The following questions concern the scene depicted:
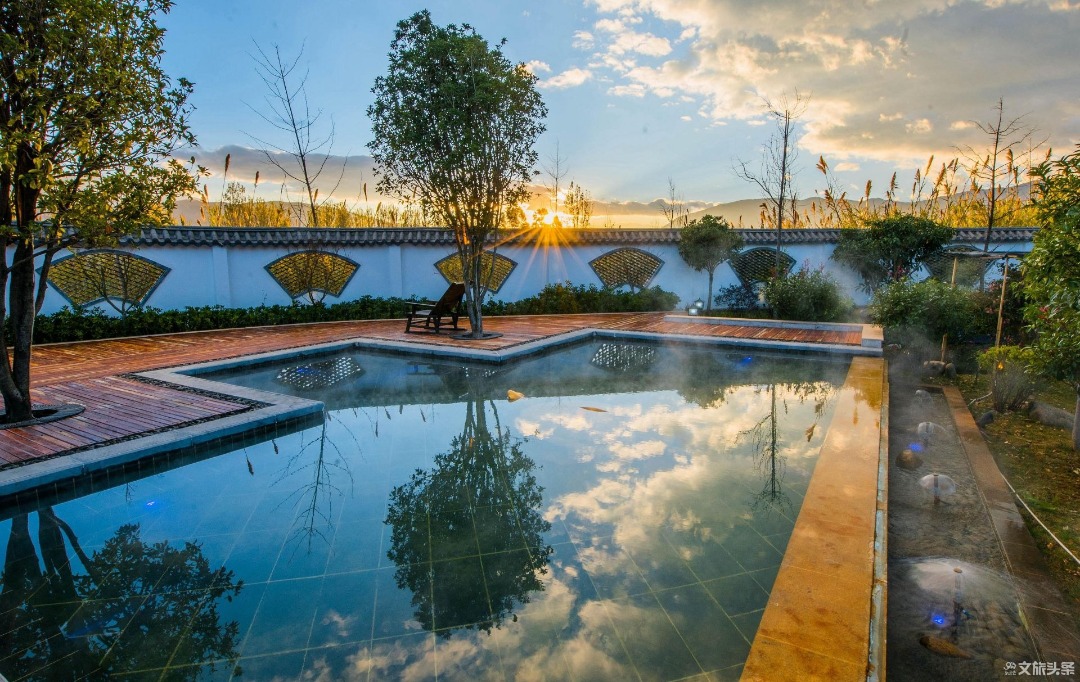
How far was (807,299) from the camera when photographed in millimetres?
12891

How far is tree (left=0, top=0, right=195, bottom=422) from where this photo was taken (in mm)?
5160

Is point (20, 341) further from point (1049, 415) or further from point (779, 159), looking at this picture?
point (779, 159)

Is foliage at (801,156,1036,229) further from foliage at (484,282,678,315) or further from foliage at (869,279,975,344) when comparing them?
foliage at (869,279,975,344)

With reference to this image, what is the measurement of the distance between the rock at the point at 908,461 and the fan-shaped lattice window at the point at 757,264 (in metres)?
13.2

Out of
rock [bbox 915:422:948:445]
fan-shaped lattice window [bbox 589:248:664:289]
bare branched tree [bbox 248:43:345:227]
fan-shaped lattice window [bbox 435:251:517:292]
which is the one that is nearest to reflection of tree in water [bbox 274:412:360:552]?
rock [bbox 915:422:948:445]

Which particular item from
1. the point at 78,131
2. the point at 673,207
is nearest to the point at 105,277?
the point at 78,131

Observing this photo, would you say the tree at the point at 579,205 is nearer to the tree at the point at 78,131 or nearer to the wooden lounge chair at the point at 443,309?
the wooden lounge chair at the point at 443,309

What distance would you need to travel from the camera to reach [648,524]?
12.1 feet

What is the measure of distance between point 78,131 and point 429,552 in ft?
17.6

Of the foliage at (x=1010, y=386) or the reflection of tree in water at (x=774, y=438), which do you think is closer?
the reflection of tree in water at (x=774, y=438)

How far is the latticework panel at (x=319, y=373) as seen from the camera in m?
7.98

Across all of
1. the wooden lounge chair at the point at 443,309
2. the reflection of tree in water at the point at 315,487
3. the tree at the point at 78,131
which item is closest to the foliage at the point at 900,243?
the wooden lounge chair at the point at 443,309

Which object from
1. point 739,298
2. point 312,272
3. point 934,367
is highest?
point 312,272

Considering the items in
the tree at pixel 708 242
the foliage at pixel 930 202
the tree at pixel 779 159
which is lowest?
the tree at pixel 708 242
